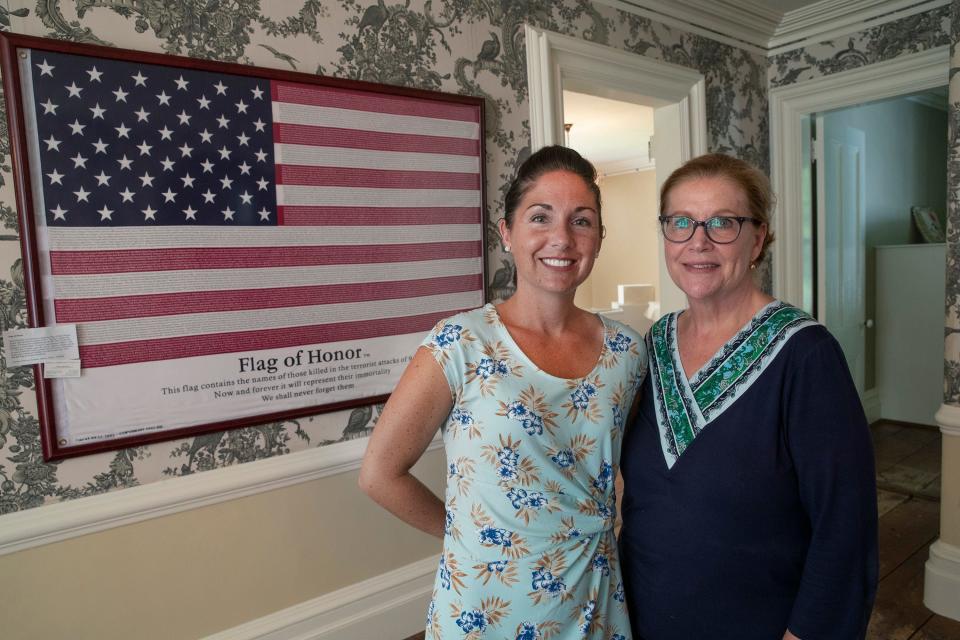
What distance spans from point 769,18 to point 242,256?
3140 millimetres

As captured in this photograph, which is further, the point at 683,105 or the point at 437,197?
the point at 683,105

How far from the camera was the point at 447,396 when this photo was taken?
116 cm

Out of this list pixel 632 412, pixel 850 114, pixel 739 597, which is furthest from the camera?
pixel 850 114

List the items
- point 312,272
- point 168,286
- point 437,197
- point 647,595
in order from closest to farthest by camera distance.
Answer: point 647,595, point 168,286, point 312,272, point 437,197

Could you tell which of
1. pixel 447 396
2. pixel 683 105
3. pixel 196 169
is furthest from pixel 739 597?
pixel 683 105

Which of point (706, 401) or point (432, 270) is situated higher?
point (432, 270)

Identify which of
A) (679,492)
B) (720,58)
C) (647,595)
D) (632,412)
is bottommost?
(647,595)

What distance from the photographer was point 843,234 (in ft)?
14.3

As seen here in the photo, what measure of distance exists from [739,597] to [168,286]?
5.30ft

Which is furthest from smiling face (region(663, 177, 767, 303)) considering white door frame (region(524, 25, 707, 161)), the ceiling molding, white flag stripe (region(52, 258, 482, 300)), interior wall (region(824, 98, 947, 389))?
interior wall (region(824, 98, 947, 389))

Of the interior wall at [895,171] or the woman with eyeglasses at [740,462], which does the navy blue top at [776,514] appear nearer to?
the woman with eyeglasses at [740,462]

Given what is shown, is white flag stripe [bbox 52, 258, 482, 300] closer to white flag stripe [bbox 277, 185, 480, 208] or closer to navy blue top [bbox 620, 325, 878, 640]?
white flag stripe [bbox 277, 185, 480, 208]

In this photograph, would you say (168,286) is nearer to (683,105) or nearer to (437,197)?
(437,197)

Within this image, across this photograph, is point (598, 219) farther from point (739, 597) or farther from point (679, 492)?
point (739, 597)
